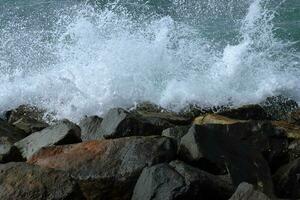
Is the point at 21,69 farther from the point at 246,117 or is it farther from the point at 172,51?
the point at 246,117

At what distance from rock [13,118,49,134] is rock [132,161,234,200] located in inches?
105

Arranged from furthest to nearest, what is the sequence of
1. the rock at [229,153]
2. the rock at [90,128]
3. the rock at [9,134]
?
1. the rock at [9,134]
2. the rock at [90,128]
3. the rock at [229,153]

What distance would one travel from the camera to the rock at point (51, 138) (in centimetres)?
538

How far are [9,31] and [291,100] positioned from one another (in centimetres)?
594

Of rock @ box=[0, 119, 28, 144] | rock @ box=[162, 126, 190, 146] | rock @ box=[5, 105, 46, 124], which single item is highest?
rock @ box=[162, 126, 190, 146]

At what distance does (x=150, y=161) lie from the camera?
4.72 meters

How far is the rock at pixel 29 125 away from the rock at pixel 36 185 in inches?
97.2

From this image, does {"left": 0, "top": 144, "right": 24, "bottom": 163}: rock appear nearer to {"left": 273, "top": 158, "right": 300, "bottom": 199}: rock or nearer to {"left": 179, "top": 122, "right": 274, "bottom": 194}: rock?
{"left": 179, "top": 122, "right": 274, "bottom": 194}: rock

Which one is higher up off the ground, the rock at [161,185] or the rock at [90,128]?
the rock at [90,128]

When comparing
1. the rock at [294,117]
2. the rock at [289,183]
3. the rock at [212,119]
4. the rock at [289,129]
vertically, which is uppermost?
the rock at [294,117]

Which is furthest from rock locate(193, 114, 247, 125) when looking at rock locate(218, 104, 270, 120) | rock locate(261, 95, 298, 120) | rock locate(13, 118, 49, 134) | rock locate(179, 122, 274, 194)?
rock locate(13, 118, 49, 134)

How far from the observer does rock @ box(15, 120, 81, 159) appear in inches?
212

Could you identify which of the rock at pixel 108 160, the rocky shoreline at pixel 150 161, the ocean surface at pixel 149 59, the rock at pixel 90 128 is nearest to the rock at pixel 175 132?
the rocky shoreline at pixel 150 161

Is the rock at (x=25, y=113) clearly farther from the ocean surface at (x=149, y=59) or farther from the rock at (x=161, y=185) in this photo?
the rock at (x=161, y=185)
